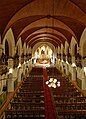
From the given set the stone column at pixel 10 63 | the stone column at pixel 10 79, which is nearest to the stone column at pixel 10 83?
the stone column at pixel 10 79

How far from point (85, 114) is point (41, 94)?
623 centimetres

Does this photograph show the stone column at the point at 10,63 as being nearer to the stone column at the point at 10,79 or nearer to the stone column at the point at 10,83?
the stone column at the point at 10,79

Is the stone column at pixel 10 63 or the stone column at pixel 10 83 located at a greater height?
the stone column at pixel 10 63

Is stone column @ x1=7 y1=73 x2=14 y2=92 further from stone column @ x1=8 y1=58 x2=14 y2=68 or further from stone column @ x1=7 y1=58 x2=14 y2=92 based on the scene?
stone column @ x1=8 y1=58 x2=14 y2=68

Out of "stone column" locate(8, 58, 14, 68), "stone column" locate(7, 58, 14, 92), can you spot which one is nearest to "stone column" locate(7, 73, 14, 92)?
"stone column" locate(7, 58, 14, 92)

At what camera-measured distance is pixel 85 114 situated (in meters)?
12.4

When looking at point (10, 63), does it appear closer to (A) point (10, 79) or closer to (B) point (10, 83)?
(A) point (10, 79)

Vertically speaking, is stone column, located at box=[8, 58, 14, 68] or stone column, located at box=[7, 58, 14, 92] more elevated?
stone column, located at box=[8, 58, 14, 68]

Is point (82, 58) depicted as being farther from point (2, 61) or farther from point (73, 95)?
point (2, 61)

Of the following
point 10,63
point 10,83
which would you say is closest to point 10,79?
point 10,83

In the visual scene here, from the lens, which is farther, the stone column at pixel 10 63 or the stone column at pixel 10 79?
the stone column at pixel 10 63

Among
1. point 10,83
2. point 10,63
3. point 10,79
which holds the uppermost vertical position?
point 10,63

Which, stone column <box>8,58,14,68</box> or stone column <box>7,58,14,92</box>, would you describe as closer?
stone column <box>7,58,14,92</box>

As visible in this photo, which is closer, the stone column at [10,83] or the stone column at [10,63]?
the stone column at [10,83]
